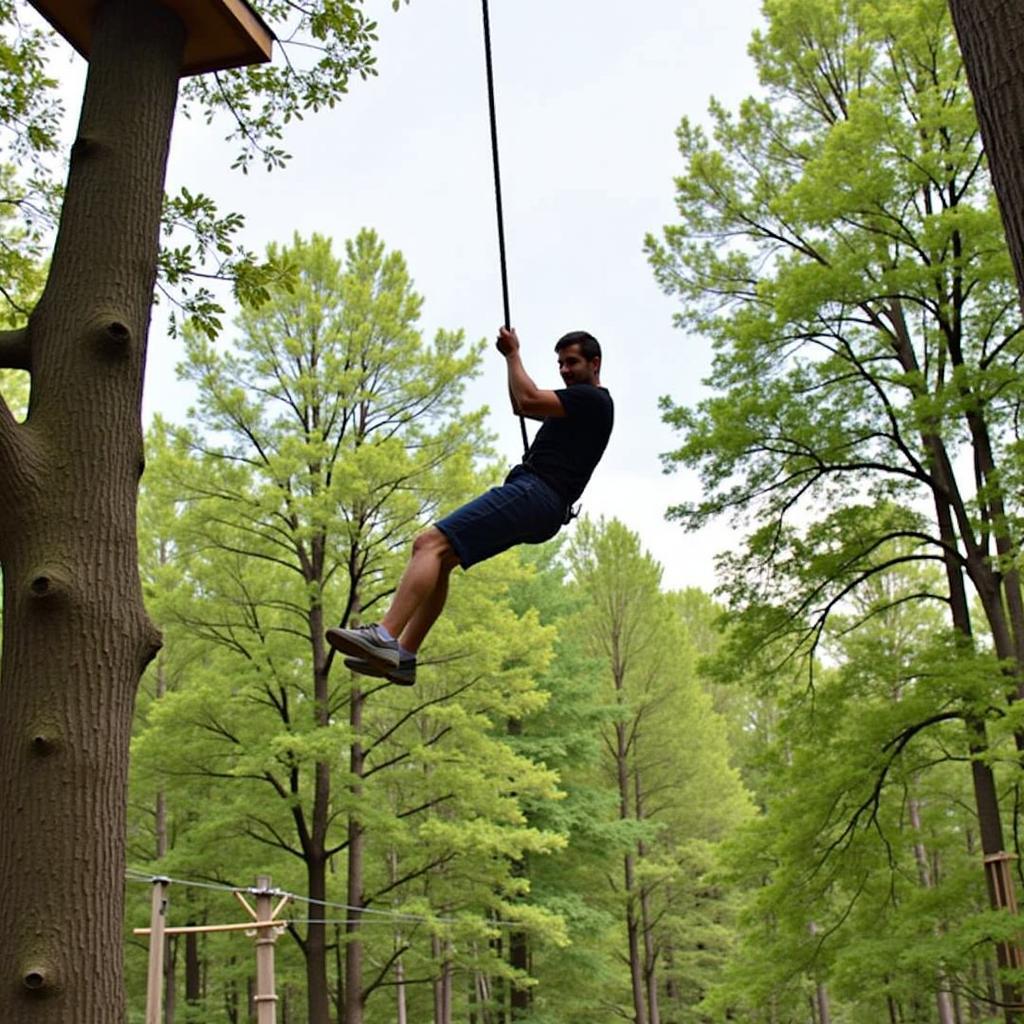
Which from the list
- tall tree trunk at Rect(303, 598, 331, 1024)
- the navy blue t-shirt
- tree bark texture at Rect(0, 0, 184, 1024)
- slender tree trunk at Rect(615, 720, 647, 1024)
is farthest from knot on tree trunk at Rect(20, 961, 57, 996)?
slender tree trunk at Rect(615, 720, 647, 1024)

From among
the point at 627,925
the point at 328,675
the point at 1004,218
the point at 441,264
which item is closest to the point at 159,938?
the point at 328,675

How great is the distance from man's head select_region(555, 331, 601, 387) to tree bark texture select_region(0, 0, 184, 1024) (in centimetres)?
161

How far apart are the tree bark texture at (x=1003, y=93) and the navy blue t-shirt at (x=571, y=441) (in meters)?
1.83

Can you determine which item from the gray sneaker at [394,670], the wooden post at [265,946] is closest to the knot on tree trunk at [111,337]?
the gray sneaker at [394,670]

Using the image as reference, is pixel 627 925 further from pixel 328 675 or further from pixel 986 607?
pixel 986 607

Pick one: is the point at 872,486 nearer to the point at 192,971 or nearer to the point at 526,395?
the point at 526,395

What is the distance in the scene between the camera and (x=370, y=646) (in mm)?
3742

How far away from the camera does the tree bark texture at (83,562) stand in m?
2.93

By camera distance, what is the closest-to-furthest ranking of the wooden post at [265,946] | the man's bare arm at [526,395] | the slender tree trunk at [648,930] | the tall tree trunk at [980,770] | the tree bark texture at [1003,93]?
1. the tree bark texture at [1003,93]
2. the man's bare arm at [526,395]
3. the tall tree trunk at [980,770]
4. the wooden post at [265,946]
5. the slender tree trunk at [648,930]

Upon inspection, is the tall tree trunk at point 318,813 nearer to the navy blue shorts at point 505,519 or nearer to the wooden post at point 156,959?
the wooden post at point 156,959

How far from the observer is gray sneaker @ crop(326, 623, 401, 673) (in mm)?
3699

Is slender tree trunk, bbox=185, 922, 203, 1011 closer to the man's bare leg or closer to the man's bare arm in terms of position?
the man's bare leg

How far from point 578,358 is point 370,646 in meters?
1.51

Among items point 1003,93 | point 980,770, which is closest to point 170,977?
point 980,770
